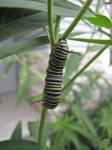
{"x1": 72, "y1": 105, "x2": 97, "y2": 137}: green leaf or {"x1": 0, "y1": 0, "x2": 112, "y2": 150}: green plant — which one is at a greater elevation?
{"x1": 0, "y1": 0, "x2": 112, "y2": 150}: green plant

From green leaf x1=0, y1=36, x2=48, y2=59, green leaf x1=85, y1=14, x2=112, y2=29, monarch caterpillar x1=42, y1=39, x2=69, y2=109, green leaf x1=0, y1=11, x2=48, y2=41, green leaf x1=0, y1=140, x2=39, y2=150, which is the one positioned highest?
green leaf x1=0, y1=11, x2=48, y2=41

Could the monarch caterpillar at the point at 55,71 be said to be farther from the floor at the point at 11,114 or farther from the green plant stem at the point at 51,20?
the floor at the point at 11,114

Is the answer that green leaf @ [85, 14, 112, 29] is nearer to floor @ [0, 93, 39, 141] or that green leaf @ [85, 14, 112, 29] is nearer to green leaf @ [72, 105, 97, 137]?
green leaf @ [72, 105, 97, 137]

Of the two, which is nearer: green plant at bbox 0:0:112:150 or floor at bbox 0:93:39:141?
green plant at bbox 0:0:112:150

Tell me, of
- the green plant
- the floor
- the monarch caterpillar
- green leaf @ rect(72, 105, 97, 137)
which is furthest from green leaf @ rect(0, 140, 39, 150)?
the floor

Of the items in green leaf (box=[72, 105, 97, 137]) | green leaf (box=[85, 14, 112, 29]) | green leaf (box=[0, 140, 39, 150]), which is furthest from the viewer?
green leaf (box=[72, 105, 97, 137])

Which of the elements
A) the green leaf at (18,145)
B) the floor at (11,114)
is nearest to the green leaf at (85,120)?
the green leaf at (18,145)

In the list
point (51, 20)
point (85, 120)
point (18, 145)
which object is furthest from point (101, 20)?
point (85, 120)
